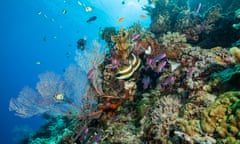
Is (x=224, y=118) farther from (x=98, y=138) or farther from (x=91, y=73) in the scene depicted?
(x=91, y=73)

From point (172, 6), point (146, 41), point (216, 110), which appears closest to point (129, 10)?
point (172, 6)

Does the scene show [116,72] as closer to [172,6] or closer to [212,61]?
[212,61]

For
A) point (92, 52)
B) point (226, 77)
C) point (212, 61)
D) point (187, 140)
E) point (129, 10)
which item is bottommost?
point (187, 140)

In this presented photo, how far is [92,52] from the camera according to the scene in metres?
5.72

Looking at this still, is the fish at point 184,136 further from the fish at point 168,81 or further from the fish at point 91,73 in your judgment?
the fish at point 91,73

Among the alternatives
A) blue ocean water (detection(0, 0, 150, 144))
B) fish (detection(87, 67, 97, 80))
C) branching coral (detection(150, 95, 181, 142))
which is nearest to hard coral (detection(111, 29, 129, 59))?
fish (detection(87, 67, 97, 80))

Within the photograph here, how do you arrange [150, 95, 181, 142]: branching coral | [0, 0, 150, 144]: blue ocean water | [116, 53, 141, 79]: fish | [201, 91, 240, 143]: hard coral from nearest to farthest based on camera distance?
[201, 91, 240, 143]: hard coral → [150, 95, 181, 142]: branching coral → [116, 53, 141, 79]: fish → [0, 0, 150, 144]: blue ocean water

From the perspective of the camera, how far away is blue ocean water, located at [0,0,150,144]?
4997 cm

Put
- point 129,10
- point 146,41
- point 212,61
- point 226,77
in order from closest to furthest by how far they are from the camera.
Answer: point 226,77 → point 212,61 → point 146,41 → point 129,10

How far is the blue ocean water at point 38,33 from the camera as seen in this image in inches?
1967

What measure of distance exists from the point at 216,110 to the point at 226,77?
1.01m

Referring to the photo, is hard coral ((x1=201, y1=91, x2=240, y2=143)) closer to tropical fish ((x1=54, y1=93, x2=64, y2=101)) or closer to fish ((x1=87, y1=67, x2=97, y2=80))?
fish ((x1=87, y1=67, x2=97, y2=80))

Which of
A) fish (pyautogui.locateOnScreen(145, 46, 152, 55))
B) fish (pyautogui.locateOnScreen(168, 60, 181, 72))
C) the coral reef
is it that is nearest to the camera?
the coral reef

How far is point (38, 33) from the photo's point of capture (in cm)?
9631
